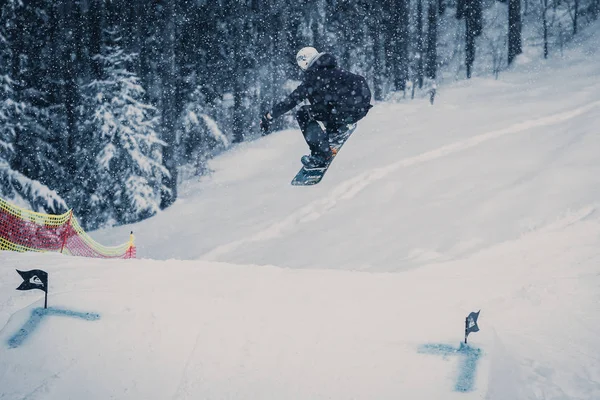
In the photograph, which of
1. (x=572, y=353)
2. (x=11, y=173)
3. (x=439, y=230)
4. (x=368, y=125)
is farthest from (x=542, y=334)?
(x=368, y=125)

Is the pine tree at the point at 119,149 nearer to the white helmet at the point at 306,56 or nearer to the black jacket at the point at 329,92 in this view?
the black jacket at the point at 329,92

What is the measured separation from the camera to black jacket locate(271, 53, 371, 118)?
618 centimetres

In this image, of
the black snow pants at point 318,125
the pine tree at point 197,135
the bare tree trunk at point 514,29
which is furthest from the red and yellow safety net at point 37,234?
the bare tree trunk at point 514,29

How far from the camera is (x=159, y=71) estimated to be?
63.2ft

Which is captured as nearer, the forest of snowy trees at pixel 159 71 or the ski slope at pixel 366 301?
the ski slope at pixel 366 301

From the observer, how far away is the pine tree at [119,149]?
17.8 meters

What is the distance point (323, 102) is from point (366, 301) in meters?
2.49

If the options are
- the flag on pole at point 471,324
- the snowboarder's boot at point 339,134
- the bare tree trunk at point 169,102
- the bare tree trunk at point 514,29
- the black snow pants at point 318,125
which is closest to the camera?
the flag on pole at point 471,324

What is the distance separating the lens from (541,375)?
4.34 metres

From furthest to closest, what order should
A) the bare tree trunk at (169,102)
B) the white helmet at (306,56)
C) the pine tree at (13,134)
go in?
the bare tree trunk at (169,102) → the pine tree at (13,134) → the white helmet at (306,56)

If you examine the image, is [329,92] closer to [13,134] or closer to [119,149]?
[13,134]

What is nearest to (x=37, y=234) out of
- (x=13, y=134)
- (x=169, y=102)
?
(x=13, y=134)

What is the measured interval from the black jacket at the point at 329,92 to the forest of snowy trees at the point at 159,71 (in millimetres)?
12045

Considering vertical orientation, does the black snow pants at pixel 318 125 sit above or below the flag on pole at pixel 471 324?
above
